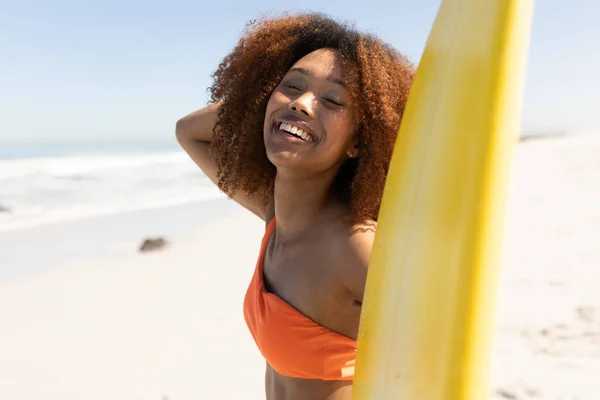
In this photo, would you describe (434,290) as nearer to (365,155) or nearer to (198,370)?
(365,155)

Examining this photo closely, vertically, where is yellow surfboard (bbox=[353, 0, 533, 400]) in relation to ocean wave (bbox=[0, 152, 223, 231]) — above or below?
below

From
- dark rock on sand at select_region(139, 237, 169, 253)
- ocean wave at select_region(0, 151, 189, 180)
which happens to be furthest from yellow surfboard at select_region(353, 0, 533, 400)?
ocean wave at select_region(0, 151, 189, 180)

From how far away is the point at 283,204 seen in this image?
69.1 inches

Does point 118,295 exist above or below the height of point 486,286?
below

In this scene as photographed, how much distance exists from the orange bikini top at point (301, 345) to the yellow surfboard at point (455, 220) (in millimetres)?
290

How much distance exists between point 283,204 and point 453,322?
777 millimetres

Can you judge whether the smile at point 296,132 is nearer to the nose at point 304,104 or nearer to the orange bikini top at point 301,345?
the nose at point 304,104

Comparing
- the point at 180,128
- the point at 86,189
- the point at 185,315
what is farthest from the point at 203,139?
the point at 86,189

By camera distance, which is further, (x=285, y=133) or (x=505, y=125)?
(x=285, y=133)

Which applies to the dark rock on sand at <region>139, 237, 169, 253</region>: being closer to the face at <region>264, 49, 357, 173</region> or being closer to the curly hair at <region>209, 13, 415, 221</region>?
the curly hair at <region>209, 13, 415, 221</region>

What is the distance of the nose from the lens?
4.81 ft

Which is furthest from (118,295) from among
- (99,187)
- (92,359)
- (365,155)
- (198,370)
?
(99,187)

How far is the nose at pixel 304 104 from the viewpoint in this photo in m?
1.47

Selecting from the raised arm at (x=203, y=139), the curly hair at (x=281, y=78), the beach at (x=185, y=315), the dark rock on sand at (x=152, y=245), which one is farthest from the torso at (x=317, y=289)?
the dark rock on sand at (x=152, y=245)
